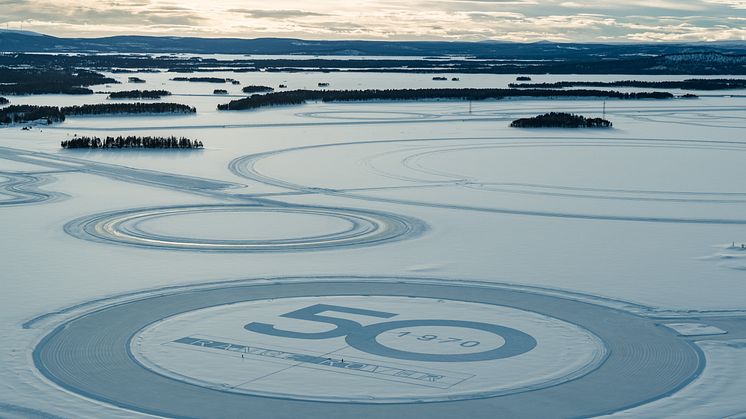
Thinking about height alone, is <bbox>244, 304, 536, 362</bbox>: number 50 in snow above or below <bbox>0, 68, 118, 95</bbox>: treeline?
below

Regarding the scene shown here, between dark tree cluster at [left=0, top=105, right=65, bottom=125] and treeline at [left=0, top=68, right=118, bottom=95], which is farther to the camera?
treeline at [left=0, top=68, right=118, bottom=95]

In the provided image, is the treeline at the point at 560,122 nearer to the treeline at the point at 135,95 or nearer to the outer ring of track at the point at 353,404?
the treeline at the point at 135,95

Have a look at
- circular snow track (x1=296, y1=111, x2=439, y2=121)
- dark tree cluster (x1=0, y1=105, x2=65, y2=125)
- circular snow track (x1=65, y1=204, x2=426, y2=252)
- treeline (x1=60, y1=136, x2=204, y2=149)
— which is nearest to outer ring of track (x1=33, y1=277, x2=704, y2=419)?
circular snow track (x1=65, y1=204, x2=426, y2=252)

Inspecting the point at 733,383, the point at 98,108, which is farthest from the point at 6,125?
the point at 733,383

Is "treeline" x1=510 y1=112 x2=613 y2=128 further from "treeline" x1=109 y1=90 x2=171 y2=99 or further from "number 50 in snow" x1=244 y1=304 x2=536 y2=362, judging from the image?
"number 50 in snow" x1=244 y1=304 x2=536 y2=362

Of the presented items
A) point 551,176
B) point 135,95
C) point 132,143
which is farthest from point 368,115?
point 551,176

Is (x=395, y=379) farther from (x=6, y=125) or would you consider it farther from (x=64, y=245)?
(x=6, y=125)

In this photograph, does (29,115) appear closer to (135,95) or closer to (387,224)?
(135,95)
